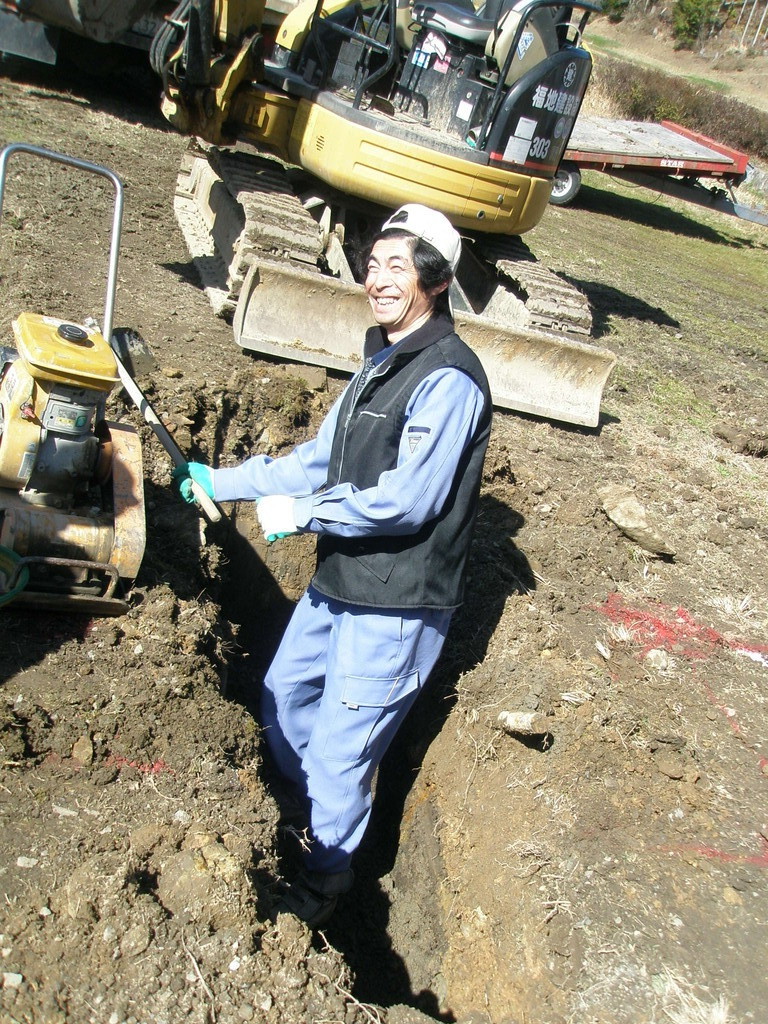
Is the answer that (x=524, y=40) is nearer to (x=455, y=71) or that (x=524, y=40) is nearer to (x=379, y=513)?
(x=455, y=71)

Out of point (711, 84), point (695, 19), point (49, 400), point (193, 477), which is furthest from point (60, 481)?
point (695, 19)

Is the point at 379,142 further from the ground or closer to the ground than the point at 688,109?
closer to the ground

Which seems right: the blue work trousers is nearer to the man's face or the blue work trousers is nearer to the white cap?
the man's face

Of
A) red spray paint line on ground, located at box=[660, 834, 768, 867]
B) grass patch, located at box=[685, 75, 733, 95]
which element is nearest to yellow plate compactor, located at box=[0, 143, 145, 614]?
red spray paint line on ground, located at box=[660, 834, 768, 867]

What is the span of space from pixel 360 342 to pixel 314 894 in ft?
12.5

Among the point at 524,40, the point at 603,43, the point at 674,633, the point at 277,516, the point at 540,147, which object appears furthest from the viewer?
the point at 603,43

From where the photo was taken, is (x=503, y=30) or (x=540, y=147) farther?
(x=540, y=147)

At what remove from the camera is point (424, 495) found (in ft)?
9.93

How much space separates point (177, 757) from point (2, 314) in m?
3.44

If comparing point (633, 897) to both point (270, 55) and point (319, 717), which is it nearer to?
point (319, 717)

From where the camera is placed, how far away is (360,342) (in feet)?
20.9

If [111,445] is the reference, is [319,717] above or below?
below

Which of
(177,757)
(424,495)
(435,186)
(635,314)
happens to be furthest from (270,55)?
(177,757)

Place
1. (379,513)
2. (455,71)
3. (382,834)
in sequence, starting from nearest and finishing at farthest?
(379,513)
(382,834)
(455,71)
